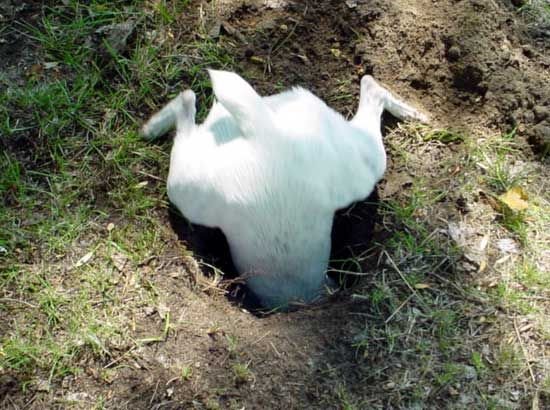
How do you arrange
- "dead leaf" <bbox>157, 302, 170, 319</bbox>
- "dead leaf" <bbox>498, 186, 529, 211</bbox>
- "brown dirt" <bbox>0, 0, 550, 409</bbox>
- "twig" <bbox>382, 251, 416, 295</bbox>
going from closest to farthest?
1. "brown dirt" <bbox>0, 0, 550, 409</bbox>
2. "dead leaf" <bbox>157, 302, 170, 319</bbox>
3. "twig" <bbox>382, 251, 416, 295</bbox>
4. "dead leaf" <bbox>498, 186, 529, 211</bbox>

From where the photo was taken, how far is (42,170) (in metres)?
3.31

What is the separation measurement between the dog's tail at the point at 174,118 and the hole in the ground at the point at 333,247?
367mm

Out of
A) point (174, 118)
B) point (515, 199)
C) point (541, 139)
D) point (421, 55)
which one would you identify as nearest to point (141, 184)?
point (174, 118)

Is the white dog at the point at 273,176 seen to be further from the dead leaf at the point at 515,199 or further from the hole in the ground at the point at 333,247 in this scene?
the dead leaf at the point at 515,199

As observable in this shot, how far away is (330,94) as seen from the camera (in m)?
3.57

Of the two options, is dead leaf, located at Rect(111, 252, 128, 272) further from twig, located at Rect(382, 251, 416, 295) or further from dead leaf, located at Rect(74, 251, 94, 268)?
twig, located at Rect(382, 251, 416, 295)

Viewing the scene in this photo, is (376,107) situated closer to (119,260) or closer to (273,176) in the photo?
(273,176)

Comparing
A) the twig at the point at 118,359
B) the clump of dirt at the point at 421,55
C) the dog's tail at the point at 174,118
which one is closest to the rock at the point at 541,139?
the clump of dirt at the point at 421,55

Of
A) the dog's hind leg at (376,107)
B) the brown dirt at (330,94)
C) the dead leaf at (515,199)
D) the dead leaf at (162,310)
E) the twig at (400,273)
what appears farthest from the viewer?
the dog's hind leg at (376,107)

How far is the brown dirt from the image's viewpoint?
9.28 ft

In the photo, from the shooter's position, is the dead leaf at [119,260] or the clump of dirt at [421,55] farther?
the clump of dirt at [421,55]

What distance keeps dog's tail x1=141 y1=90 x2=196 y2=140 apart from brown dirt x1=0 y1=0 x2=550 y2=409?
1.24 ft

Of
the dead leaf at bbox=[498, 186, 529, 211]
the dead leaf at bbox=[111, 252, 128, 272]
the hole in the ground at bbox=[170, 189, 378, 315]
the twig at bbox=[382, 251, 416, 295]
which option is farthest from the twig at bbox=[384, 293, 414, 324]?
the dead leaf at bbox=[111, 252, 128, 272]

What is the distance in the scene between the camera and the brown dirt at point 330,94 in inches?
111
